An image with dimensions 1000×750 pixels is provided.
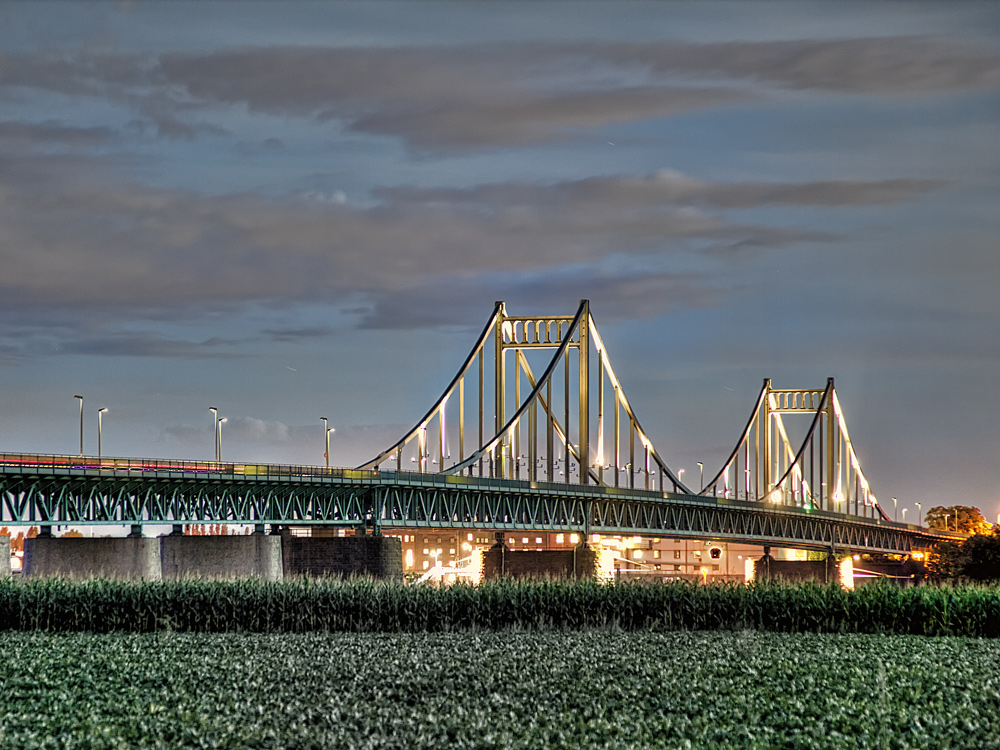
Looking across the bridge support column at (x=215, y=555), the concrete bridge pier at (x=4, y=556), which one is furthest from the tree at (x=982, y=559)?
the concrete bridge pier at (x=4, y=556)

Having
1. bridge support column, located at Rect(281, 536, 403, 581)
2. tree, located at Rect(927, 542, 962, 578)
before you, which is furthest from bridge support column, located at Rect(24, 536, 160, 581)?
tree, located at Rect(927, 542, 962, 578)

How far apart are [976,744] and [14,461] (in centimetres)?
6337

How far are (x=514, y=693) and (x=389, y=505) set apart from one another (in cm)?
7022

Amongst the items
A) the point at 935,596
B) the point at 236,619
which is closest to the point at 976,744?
the point at 935,596

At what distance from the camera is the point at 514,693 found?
1435 inches

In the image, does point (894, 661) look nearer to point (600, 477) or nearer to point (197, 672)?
point (197, 672)

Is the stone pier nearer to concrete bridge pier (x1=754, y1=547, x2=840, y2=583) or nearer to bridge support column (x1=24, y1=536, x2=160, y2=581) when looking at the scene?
bridge support column (x1=24, y1=536, x2=160, y2=581)

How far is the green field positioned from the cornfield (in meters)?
2.96

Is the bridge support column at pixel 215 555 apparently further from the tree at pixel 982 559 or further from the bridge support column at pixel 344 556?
the tree at pixel 982 559

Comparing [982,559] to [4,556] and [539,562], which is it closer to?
[539,562]

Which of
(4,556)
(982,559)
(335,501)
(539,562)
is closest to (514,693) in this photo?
(4,556)

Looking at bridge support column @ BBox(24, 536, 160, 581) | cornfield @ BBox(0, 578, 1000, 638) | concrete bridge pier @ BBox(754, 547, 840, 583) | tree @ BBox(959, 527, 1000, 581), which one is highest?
bridge support column @ BBox(24, 536, 160, 581)

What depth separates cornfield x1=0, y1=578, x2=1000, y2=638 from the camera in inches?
1992

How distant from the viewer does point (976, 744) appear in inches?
1215
